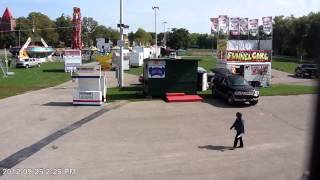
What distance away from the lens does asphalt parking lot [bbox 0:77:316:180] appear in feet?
41.8

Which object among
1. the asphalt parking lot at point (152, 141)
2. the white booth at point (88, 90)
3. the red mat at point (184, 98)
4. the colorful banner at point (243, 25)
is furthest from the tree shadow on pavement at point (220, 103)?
the colorful banner at point (243, 25)

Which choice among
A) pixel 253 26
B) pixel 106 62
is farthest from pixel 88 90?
pixel 106 62

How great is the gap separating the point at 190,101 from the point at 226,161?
48.4ft

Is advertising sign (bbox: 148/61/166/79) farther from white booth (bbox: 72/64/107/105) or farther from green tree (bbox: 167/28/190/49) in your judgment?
green tree (bbox: 167/28/190/49)

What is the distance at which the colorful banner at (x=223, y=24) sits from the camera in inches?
1816

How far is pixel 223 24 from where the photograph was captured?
46312 millimetres

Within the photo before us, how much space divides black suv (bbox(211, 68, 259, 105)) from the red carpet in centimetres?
148

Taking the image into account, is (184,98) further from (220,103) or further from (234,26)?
(234,26)

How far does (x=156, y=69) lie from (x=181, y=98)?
8.31 ft

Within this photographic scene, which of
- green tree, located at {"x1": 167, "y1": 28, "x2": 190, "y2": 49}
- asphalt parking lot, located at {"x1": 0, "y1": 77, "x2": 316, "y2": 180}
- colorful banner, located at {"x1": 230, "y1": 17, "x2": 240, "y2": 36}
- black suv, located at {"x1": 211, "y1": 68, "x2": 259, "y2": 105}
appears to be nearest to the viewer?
asphalt parking lot, located at {"x1": 0, "y1": 77, "x2": 316, "y2": 180}

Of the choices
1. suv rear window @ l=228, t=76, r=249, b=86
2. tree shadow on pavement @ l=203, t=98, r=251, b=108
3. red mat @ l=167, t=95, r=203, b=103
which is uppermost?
suv rear window @ l=228, t=76, r=249, b=86

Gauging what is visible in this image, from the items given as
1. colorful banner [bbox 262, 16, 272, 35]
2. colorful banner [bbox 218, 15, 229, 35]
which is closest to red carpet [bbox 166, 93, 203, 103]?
colorful banner [bbox 262, 16, 272, 35]

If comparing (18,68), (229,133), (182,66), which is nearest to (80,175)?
(229,133)

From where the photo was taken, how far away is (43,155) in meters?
14.9
